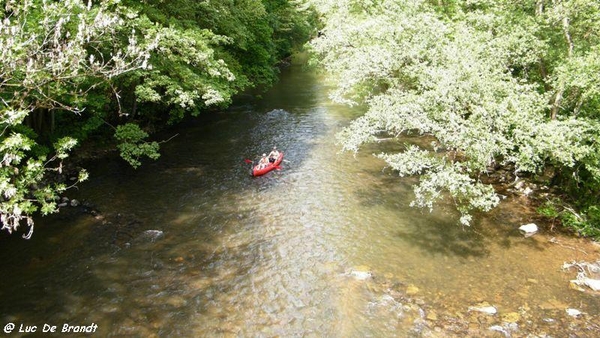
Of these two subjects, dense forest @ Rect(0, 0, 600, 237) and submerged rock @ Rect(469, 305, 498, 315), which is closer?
submerged rock @ Rect(469, 305, 498, 315)

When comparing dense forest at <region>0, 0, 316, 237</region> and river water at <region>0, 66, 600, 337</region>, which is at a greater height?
dense forest at <region>0, 0, 316, 237</region>

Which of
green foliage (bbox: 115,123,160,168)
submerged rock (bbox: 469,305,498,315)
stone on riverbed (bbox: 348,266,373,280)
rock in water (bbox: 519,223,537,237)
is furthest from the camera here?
green foliage (bbox: 115,123,160,168)

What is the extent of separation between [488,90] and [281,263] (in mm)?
9046

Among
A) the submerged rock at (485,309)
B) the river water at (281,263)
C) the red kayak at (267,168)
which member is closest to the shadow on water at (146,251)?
the river water at (281,263)

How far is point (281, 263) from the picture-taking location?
1241 cm

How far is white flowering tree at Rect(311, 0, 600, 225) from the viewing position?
12117 mm

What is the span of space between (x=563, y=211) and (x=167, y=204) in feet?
51.5

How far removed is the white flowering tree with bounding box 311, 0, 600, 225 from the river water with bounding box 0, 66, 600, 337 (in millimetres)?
1874

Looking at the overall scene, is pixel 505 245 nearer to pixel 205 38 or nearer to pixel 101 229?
pixel 101 229

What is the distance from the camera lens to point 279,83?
3906 centimetres

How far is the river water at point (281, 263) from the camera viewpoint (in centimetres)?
1011

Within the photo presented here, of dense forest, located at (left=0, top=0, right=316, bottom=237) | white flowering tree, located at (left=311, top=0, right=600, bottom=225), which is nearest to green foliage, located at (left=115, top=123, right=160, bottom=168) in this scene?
dense forest, located at (left=0, top=0, right=316, bottom=237)

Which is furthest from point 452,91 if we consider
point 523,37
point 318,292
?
point 318,292

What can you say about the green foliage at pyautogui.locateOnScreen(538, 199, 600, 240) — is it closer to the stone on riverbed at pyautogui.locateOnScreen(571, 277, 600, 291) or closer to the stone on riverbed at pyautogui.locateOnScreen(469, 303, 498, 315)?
the stone on riverbed at pyautogui.locateOnScreen(571, 277, 600, 291)
